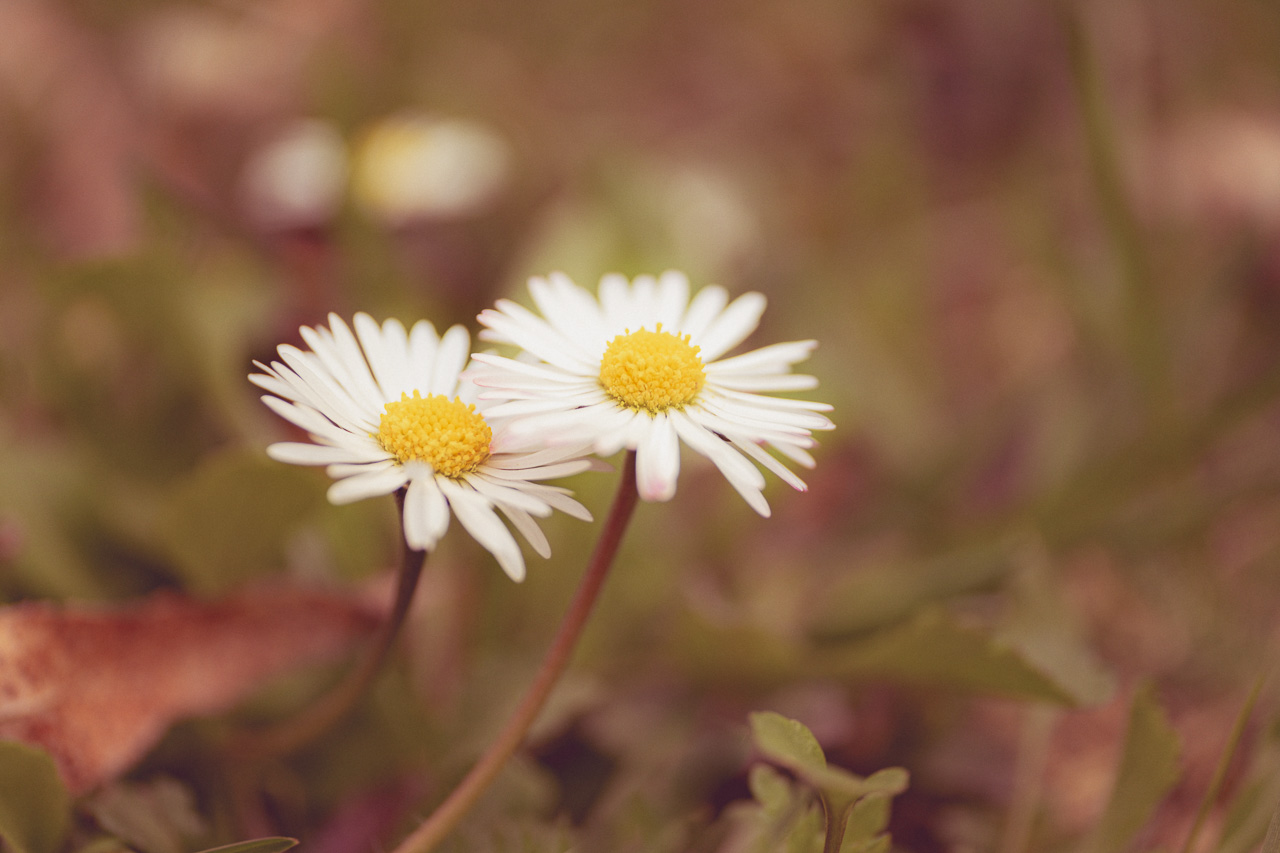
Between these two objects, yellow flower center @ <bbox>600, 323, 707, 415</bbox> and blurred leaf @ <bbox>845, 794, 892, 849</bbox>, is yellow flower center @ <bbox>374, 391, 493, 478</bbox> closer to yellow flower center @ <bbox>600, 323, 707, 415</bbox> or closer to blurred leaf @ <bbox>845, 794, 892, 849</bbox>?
yellow flower center @ <bbox>600, 323, 707, 415</bbox>

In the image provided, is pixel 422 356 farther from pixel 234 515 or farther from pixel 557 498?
pixel 234 515

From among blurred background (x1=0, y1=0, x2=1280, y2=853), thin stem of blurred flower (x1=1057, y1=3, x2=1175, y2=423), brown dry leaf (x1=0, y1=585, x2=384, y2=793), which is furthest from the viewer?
thin stem of blurred flower (x1=1057, y1=3, x2=1175, y2=423)

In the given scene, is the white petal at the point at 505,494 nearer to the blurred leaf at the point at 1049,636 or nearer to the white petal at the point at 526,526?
the white petal at the point at 526,526

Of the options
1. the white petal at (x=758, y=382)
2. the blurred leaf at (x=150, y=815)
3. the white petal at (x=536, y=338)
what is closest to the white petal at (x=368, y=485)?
the white petal at (x=536, y=338)

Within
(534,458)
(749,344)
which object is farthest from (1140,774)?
(749,344)

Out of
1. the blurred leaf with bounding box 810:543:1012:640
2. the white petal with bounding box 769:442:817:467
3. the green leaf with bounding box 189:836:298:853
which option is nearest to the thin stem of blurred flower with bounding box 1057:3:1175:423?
the blurred leaf with bounding box 810:543:1012:640

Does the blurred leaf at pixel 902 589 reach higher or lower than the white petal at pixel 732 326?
lower
